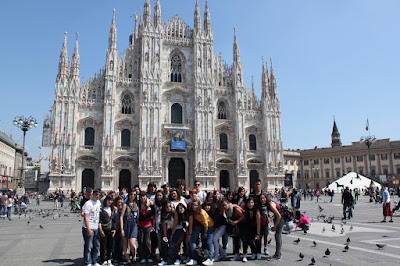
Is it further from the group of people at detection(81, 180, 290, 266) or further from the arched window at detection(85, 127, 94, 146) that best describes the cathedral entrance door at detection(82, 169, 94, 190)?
the group of people at detection(81, 180, 290, 266)

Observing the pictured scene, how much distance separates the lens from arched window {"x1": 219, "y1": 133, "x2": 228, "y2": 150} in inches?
1607

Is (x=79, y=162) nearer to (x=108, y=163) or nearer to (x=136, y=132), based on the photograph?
(x=108, y=163)

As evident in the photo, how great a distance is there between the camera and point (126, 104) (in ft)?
125

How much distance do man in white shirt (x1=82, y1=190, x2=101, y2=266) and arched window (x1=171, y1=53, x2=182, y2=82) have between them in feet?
111

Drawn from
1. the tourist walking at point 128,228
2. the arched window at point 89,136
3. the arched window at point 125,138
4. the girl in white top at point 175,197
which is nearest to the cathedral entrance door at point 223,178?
the arched window at point 125,138

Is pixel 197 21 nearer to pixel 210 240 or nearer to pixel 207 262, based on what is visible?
pixel 210 240

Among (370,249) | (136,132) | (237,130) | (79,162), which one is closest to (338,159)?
(237,130)

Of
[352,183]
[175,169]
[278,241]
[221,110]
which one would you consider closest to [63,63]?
[175,169]

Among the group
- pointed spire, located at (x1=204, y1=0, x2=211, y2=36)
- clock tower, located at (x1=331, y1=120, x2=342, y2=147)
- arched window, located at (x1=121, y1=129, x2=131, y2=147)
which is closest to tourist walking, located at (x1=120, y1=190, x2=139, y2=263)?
arched window, located at (x1=121, y1=129, x2=131, y2=147)

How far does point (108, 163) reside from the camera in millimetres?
35125

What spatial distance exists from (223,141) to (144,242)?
109 ft

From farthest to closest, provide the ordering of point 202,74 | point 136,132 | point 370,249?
point 202,74 < point 136,132 < point 370,249

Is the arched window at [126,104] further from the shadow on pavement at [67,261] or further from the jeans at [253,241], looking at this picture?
the jeans at [253,241]

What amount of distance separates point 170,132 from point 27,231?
1007 inches
